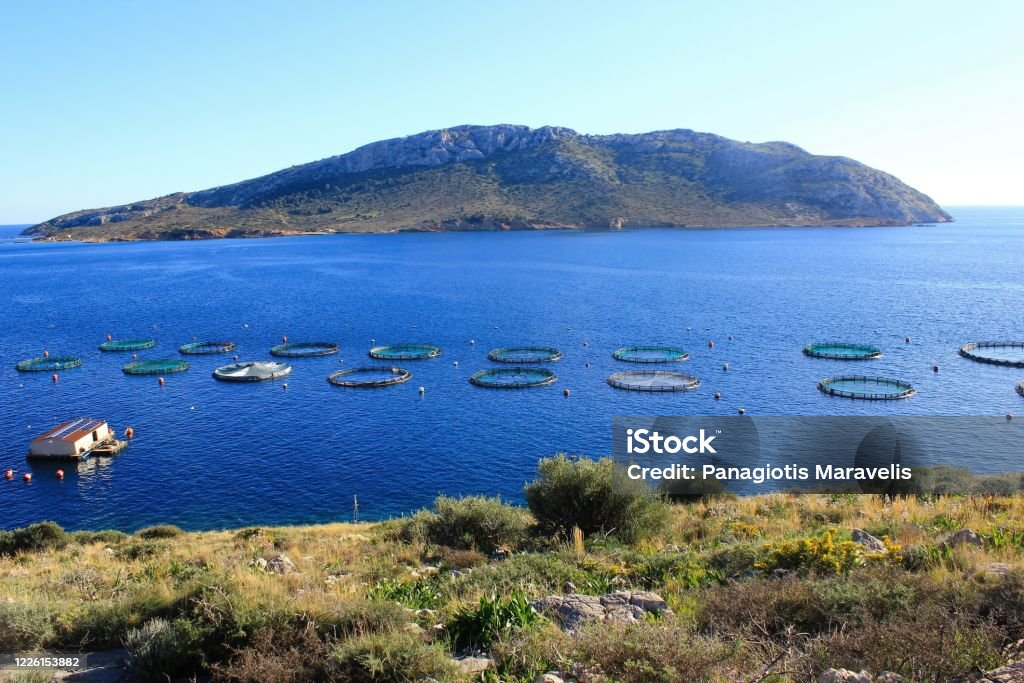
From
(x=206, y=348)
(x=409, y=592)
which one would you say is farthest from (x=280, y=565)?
(x=206, y=348)

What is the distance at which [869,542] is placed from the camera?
15.2 metres

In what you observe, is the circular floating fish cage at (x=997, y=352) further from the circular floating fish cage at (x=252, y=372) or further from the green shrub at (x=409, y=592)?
the green shrub at (x=409, y=592)

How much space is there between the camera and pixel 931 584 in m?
11.4

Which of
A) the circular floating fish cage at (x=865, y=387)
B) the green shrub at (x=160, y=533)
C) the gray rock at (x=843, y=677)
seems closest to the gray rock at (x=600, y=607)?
the gray rock at (x=843, y=677)

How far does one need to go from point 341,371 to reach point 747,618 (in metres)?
71.7

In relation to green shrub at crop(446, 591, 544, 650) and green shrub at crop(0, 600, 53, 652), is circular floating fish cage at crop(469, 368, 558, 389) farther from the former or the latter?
green shrub at crop(0, 600, 53, 652)

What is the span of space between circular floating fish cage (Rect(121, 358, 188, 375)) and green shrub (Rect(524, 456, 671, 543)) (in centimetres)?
7156

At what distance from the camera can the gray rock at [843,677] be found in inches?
341

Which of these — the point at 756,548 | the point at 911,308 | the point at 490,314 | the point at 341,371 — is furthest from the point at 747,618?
the point at 911,308

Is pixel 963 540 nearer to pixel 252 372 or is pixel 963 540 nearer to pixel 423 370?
pixel 423 370

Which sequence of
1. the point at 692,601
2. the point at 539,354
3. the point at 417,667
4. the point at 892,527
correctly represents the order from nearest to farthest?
1. the point at 417,667
2. the point at 692,601
3. the point at 892,527
4. the point at 539,354

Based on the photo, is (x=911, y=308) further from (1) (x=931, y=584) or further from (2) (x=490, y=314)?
(1) (x=931, y=584)

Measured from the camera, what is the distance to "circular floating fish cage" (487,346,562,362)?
82125 mm

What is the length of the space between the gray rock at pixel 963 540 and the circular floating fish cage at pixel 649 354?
65295mm
